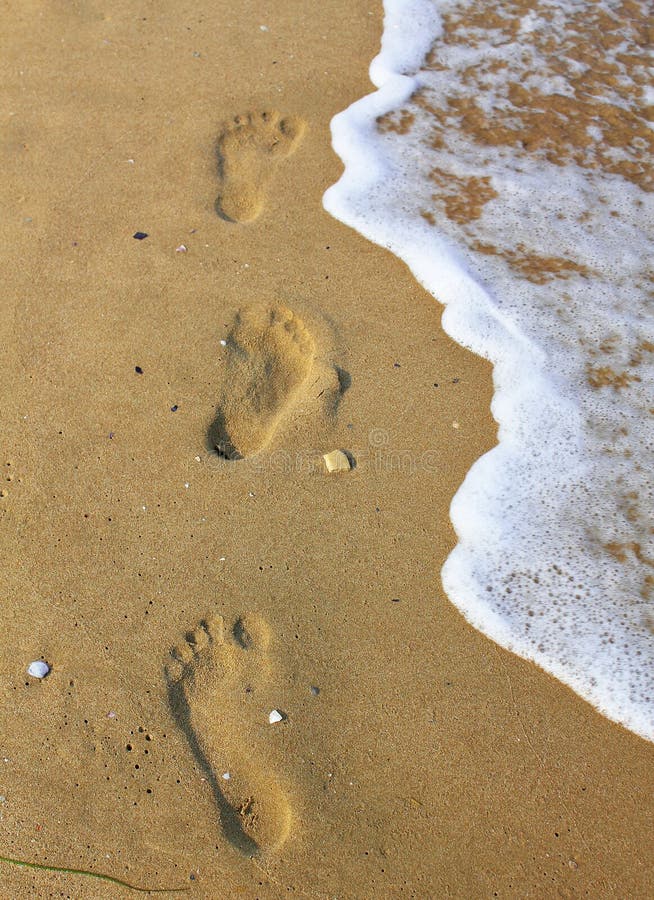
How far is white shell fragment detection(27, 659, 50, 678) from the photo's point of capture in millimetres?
2181

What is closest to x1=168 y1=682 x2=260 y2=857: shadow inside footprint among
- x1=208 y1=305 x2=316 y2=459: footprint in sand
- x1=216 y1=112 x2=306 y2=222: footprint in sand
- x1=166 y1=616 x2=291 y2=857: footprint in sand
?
x1=166 y1=616 x2=291 y2=857: footprint in sand

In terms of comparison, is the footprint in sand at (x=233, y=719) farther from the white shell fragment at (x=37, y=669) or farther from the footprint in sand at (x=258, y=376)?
the footprint in sand at (x=258, y=376)

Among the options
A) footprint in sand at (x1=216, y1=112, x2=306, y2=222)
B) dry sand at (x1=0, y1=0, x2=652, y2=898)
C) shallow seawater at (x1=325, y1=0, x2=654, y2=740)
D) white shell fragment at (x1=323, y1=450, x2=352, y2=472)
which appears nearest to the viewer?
dry sand at (x1=0, y1=0, x2=652, y2=898)

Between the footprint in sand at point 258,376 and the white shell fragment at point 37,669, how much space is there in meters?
0.91

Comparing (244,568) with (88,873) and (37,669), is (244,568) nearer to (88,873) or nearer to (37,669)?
(37,669)

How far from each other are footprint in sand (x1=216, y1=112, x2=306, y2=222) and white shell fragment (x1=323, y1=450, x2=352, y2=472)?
51.4 inches

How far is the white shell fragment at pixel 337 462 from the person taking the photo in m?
2.62

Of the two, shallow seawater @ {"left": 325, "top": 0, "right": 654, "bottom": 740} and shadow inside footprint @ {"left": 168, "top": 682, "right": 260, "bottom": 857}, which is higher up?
shallow seawater @ {"left": 325, "top": 0, "right": 654, "bottom": 740}

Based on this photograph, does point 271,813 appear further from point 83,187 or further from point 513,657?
point 83,187

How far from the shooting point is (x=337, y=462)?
8.60 feet

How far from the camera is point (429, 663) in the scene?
228 centimetres

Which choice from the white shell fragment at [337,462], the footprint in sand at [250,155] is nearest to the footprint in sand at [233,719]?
the white shell fragment at [337,462]

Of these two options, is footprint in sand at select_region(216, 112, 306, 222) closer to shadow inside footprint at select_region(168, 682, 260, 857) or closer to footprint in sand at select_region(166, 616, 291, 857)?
footprint in sand at select_region(166, 616, 291, 857)

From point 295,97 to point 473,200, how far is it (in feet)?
3.65
